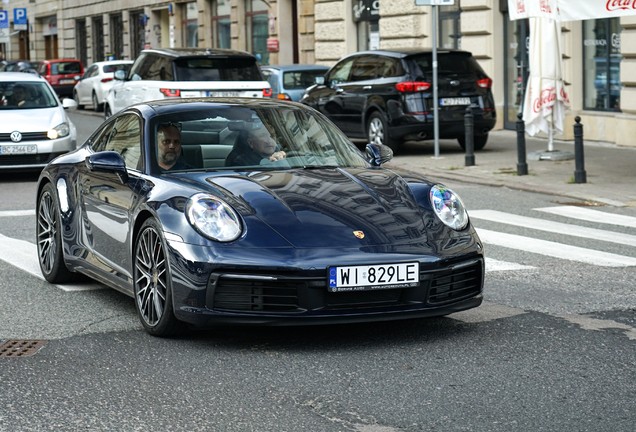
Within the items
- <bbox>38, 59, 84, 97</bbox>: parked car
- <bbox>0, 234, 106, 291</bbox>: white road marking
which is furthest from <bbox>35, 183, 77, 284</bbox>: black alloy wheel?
<bbox>38, 59, 84, 97</bbox>: parked car

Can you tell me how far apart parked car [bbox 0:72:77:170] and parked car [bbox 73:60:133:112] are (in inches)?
576

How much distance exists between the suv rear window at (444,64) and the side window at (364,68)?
846 millimetres

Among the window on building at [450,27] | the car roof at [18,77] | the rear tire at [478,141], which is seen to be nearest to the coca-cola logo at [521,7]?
the rear tire at [478,141]

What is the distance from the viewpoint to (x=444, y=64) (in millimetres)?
17312

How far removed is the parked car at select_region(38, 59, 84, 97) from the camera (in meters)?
38.4

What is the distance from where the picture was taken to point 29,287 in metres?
7.29

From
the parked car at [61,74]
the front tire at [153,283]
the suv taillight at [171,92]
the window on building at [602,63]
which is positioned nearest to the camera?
the front tire at [153,283]

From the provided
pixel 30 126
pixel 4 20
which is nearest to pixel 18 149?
pixel 30 126

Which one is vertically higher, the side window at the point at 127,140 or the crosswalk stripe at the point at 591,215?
the side window at the point at 127,140

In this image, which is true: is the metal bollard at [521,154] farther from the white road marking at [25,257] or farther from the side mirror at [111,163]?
the side mirror at [111,163]

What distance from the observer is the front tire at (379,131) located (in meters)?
17.0

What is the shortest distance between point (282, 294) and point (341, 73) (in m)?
13.9

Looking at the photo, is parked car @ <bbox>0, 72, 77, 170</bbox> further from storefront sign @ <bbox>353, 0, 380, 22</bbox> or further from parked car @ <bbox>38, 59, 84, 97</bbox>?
parked car @ <bbox>38, 59, 84, 97</bbox>

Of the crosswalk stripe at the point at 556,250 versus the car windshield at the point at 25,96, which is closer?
the crosswalk stripe at the point at 556,250
